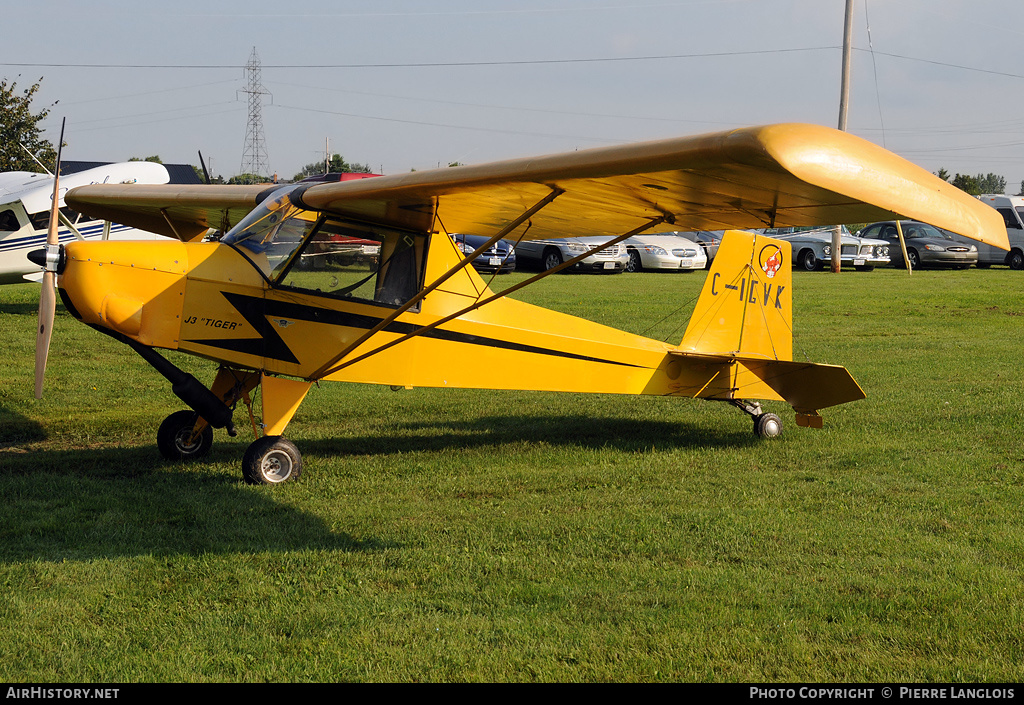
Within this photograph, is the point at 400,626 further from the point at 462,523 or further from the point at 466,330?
the point at 466,330

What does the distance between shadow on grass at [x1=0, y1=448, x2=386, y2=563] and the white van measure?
1254 inches

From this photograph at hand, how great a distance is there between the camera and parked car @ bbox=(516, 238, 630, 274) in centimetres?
2688

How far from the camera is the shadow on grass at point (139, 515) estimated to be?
5.36m

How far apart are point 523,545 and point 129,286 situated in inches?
136

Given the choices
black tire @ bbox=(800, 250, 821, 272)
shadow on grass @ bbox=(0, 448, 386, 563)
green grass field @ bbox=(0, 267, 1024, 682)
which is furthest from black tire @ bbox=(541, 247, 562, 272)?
shadow on grass @ bbox=(0, 448, 386, 563)

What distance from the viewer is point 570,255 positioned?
1061 inches

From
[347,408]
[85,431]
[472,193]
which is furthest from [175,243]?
[347,408]

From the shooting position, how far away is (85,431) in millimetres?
8750

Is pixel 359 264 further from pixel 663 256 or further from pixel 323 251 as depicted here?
pixel 663 256

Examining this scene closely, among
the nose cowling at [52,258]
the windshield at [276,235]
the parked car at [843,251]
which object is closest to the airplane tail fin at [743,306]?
the windshield at [276,235]

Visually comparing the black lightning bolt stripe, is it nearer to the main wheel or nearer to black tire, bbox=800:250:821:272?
the main wheel

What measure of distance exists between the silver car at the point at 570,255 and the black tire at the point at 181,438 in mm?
19510

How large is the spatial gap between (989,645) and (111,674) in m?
3.90

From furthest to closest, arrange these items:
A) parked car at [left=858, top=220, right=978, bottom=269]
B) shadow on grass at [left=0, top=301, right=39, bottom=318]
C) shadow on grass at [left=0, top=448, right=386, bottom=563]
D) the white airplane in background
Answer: parked car at [left=858, top=220, right=978, bottom=269], shadow on grass at [left=0, top=301, right=39, bottom=318], the white airplane in background, shadow on grass at [left=0, top=448, right=386, bottom=563]
